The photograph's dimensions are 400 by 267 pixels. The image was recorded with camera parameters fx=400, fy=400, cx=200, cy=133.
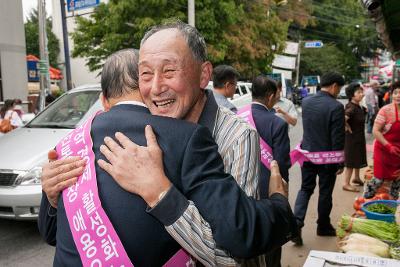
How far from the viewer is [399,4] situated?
3492 mm

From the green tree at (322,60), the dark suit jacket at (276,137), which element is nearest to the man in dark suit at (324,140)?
the dark suit jacket at (276,137)

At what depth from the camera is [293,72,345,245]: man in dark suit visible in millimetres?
4645

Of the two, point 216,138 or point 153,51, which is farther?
point 216,138

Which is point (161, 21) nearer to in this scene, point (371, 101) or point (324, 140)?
point (371, 101)

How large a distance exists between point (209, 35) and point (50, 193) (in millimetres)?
15102

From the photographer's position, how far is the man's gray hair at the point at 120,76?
1.55 meters

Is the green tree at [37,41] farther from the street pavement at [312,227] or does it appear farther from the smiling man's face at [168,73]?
the smiling man's face at [168,73]

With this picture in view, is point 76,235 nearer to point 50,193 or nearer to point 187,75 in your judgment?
point 50,193

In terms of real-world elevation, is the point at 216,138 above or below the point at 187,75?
below

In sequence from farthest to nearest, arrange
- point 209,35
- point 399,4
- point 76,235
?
point 209,35, point 399,4, point 76,235

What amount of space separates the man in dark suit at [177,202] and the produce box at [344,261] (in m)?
0.99

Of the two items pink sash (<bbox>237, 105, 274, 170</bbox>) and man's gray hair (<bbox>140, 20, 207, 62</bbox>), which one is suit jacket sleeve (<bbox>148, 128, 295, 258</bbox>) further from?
pink sash (<bbox>237, 105, 274, 170</bbox>)

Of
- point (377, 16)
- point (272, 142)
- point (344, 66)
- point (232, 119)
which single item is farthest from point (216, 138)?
point (344, 66)

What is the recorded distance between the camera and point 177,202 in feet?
3.99
